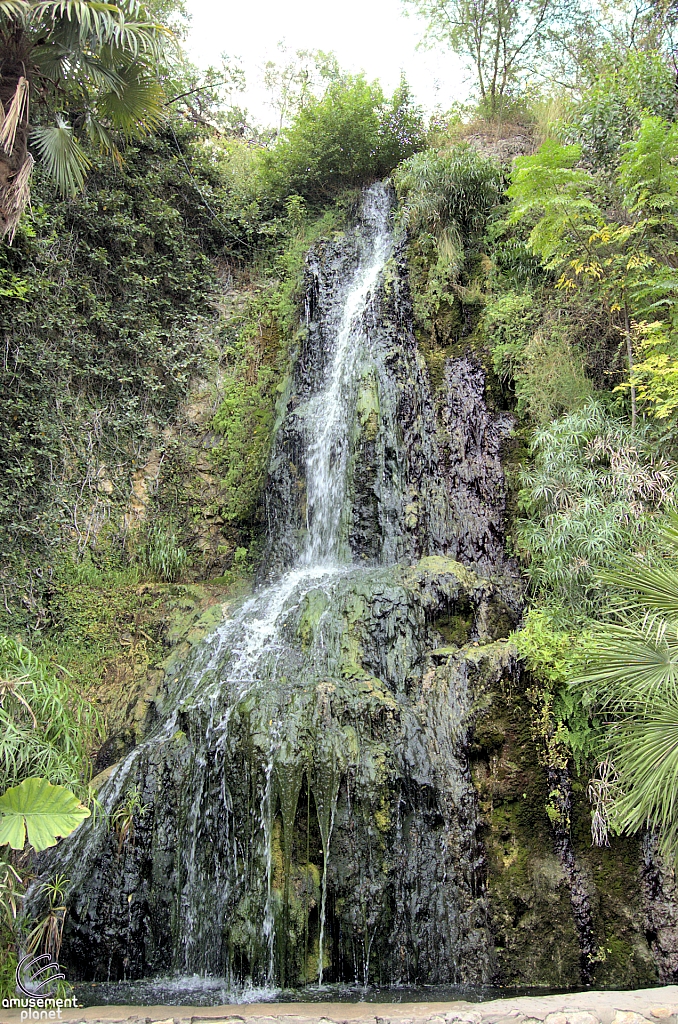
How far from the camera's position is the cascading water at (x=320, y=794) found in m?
5.12

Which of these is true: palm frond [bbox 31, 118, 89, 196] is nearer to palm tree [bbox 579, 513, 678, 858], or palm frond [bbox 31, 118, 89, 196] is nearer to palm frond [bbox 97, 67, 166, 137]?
palm frond [bbox 97, 67, 166, 137]

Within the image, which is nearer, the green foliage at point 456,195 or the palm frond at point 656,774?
the palm frond at point 656,774

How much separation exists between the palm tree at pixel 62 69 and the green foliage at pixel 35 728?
4155 millimetres

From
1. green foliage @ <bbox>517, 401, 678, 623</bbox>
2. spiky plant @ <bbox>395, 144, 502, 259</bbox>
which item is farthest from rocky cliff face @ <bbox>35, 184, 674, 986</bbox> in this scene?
spiky plant @ <bbox>395, 144, 502, 259</bbox>

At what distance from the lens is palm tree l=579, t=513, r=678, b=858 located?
14.5 feet

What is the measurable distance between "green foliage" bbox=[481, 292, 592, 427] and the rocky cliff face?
2.22 meters

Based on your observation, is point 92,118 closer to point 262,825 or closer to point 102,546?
point 102,546

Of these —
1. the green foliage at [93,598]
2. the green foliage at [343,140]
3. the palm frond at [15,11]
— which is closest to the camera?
the palm frond at [15,11]

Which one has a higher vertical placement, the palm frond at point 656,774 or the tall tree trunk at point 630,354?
the tall tree trunk at point 630,354

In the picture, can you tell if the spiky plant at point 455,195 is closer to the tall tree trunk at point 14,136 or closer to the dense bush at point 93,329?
the dense bush at point 93,329

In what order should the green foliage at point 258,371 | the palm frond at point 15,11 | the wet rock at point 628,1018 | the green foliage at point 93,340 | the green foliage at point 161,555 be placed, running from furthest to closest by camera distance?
the green foliage at point 258,371 → the green foliage at point 161,555 → the green foliage at point 93,340 → the palm frond at point 15,11 → the wet rock at point 628,1018

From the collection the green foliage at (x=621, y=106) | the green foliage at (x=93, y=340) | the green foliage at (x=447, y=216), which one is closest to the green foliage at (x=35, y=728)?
the green foliage at (x=93, y=340)

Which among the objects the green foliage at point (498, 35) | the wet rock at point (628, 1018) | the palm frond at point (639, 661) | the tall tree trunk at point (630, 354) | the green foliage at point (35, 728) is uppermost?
the green foliage at point (498, 35)

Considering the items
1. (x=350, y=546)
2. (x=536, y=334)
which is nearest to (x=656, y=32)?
(x=536, y=334)
